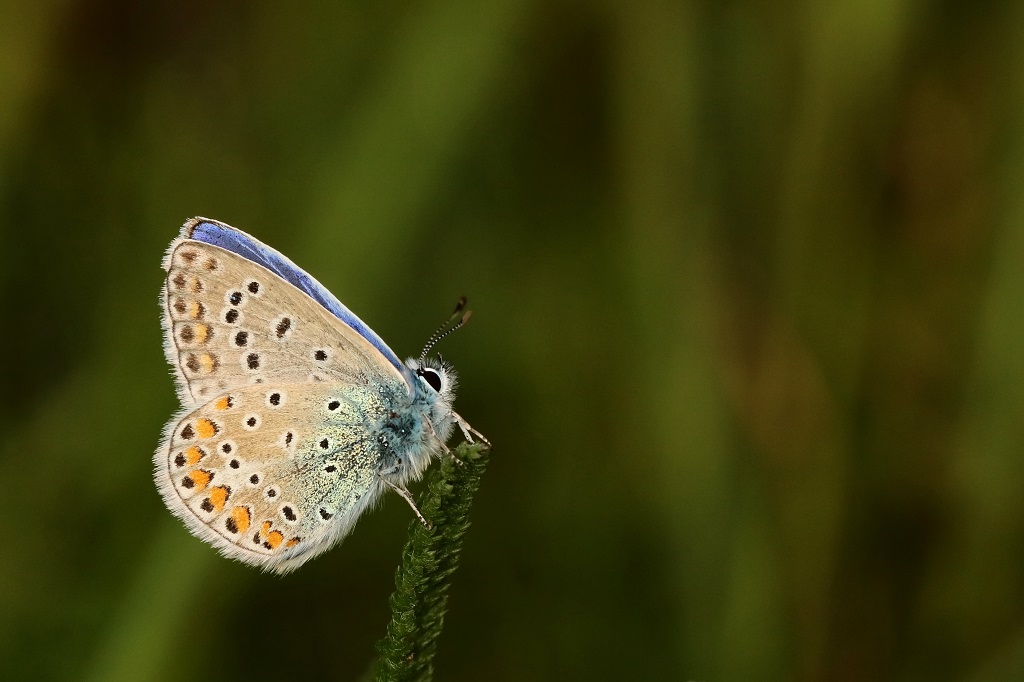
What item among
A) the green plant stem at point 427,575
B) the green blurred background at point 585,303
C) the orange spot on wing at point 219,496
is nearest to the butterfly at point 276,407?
the orange spot on wing at point 219,496

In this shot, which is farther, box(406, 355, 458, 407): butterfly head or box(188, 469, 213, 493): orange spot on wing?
box(406, 355, 458, 407): butterfly head

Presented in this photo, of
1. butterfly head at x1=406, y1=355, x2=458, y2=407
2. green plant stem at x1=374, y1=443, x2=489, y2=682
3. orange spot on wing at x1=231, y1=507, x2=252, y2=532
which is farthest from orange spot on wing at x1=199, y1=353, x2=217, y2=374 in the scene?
green plant stem at x1=374, y1=443, x2=489, y2=682

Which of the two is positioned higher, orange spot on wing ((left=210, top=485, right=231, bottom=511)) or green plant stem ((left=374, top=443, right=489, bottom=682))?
green plant stem ((left=374, top=443, right=489, bottom=682))

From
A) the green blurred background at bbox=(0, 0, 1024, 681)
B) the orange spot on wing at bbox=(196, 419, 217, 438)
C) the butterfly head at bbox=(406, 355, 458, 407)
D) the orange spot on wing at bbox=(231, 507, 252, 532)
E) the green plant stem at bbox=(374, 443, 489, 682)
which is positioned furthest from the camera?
the green blurred background at bbox=(0, 0, 1024, 681)

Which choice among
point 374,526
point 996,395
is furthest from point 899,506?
point 374,526

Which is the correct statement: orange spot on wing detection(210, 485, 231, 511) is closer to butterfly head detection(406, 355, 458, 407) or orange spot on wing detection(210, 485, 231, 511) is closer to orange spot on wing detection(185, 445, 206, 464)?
orange spot on wing detection(185, 445, 206, 464)

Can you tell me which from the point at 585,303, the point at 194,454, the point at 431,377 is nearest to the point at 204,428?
the point at 194,454
